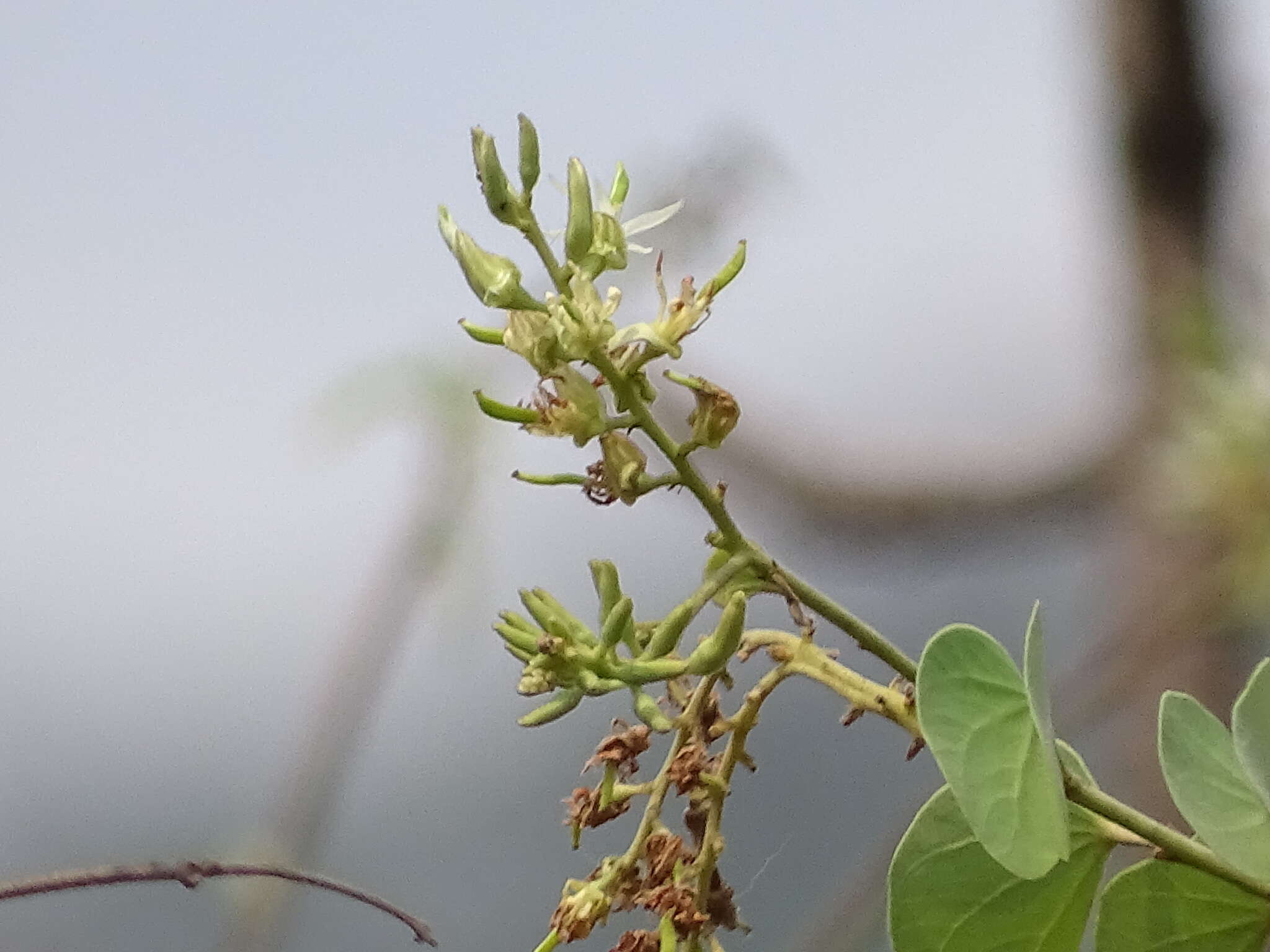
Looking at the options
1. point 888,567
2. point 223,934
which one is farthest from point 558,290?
point 888,567

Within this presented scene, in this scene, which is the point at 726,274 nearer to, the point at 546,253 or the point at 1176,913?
the point at 546,253

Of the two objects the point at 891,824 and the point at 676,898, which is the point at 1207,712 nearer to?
the point at 676,898

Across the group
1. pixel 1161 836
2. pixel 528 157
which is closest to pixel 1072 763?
pixel 1161 836

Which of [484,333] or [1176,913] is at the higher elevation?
[484,333]

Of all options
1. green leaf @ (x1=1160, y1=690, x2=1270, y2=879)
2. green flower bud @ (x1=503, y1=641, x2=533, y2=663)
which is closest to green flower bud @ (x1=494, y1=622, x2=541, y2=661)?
green flower bud @ (x1=503, y1=641, x2=533, y2=663)

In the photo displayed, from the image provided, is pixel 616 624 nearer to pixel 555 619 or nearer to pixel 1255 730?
pixel 555 619

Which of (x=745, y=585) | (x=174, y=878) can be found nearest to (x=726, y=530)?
(x=745, y=585)
